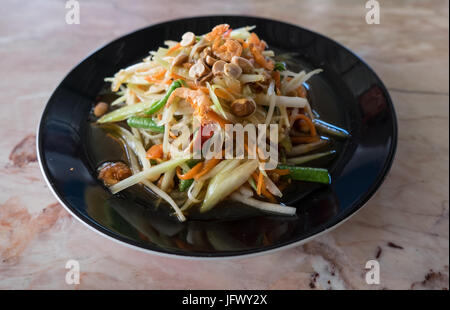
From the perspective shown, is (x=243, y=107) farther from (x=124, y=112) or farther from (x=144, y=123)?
(x=124, y=112)

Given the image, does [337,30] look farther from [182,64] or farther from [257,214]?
[257,214]

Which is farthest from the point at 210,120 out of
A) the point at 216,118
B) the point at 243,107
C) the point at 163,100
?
the point at 163,100

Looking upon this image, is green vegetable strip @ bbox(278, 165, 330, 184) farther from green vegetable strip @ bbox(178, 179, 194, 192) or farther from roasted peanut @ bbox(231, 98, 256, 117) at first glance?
green vegetable strip @ bbox(178, 179, 194, 192)

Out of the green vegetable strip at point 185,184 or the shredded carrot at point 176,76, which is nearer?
the green vegetable strip at point 185,184

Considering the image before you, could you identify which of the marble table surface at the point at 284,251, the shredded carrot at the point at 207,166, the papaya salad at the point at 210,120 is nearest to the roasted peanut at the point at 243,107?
the papaya salad at the point at 210,120

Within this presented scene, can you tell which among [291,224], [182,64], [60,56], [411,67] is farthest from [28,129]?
[411,67]

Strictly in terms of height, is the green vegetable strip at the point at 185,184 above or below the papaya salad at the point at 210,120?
below

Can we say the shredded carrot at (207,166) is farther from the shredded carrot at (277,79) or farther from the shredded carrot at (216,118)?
the shredded carrot at (277,79)

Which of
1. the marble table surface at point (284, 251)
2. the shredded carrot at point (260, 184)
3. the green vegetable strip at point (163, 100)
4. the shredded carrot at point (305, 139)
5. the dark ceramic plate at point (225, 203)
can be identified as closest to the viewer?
the dark ceramic plate at point (225, 203)
